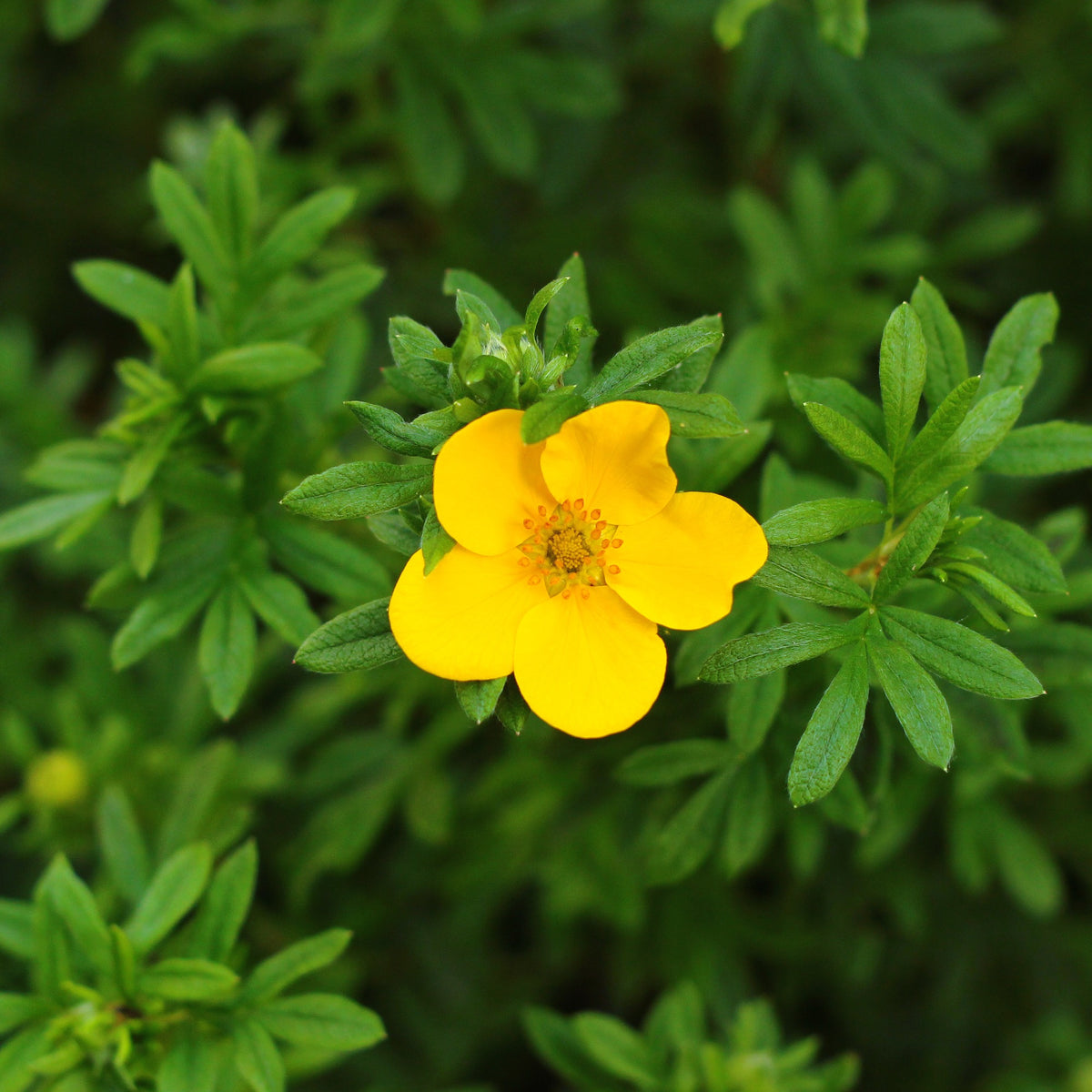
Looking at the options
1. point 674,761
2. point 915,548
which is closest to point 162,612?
point 674,761

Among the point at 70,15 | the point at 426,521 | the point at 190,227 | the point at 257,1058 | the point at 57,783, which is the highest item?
the point at 70,15

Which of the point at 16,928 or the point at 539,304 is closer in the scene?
the point at 539,304

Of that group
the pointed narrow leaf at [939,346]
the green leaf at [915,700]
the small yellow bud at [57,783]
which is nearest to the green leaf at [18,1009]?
the small yellow bud at [57,783]

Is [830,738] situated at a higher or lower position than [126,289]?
lower

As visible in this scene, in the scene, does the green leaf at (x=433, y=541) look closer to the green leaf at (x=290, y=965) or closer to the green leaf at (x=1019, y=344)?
the green leaf at (x=290, y=965)

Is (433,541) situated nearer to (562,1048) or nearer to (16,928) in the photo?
(16,928)

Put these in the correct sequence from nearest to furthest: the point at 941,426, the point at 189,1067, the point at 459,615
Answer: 1. the point at 459,615
2. the point at 941,426
3. the point at 189,1067

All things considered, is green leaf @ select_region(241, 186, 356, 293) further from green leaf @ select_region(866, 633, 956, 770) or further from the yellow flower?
green leaf @ select_region(866, 633, 956, 770)
